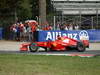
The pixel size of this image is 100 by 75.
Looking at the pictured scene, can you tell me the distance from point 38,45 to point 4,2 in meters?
25.4

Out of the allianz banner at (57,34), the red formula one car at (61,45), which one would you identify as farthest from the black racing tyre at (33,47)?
the allianz banner at (57,34)

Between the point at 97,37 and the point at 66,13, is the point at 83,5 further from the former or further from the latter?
the point at 97,37

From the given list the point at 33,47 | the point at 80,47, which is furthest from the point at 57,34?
the point at 33,47

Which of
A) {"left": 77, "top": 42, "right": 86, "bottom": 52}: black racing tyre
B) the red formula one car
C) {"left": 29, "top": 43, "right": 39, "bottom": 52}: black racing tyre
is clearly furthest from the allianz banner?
{"left": 77, "top": 42, "right": 86, "bottom": 52}: black racing tyre

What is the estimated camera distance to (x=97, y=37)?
34.6 meters

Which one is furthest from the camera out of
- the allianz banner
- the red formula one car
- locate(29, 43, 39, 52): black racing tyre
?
the allianz banner

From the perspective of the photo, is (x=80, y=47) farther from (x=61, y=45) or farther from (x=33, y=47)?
(x=33, y=47)

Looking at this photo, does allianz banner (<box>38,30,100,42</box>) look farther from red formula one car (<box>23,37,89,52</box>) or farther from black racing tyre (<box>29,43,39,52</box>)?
black racing tyre (<box>29,43,39,52</box>)

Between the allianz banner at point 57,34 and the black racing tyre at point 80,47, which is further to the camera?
the allianz banner at point 57,34

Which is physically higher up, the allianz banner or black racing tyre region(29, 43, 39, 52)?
the allianz banner

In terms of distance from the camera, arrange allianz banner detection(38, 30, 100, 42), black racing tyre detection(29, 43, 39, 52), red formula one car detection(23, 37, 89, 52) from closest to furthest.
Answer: red formula one car detection(23, 37, 89, 52)
black racing tyre detection(29, 43, 39, 52)
allianz banner detection(38, 30, 100, 42)

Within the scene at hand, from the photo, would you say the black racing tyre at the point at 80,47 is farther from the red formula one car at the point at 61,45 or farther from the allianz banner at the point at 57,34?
the allianz banner at the point at 57,34

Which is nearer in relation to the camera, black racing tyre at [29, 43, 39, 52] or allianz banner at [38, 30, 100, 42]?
black racing tyre at [29, 43, 39, 52]

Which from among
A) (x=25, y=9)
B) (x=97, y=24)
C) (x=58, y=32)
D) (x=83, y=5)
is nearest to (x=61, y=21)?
(x=97, y=24)
